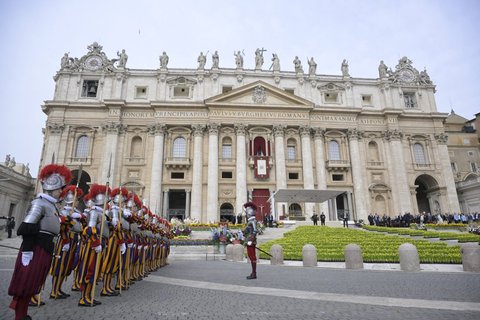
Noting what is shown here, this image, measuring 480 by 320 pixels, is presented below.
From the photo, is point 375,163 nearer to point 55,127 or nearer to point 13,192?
point 55,127

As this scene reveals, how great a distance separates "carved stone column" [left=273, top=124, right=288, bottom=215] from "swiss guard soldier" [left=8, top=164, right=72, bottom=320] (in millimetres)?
34188

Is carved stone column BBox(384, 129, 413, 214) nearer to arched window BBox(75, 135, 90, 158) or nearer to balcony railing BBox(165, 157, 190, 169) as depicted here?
balcony railing BBox(165, 157, 190, 169)

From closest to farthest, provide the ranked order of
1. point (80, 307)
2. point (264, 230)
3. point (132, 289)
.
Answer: point (80, 307)
point (132, 289)
point (264, 230)

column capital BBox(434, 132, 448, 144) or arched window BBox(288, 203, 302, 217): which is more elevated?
column capital BBox(434, 132, 448, 144)

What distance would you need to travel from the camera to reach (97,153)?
132 ft

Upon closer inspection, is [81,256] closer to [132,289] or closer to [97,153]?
[132,289]

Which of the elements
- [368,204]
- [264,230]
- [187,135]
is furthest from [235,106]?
[368,204]

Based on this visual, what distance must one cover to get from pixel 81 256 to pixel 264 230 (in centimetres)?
2351

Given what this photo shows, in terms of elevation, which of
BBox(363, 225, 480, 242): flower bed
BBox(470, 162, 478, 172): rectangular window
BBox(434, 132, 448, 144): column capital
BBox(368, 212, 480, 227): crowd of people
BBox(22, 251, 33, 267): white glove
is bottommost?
BBox(22, 251, 33, 267): white glove

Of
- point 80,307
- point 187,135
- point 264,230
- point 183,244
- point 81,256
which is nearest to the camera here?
point 80,307

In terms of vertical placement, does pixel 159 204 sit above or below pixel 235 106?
below

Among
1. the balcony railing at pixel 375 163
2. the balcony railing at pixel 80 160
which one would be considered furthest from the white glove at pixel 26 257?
the balcony railing at pixel 375 163

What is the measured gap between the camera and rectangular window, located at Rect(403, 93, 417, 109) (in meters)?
47.1

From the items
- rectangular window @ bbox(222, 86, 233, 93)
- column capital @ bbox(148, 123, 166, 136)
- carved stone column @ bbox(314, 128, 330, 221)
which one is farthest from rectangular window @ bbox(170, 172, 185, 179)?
carved stone column @ bbox(314, 128, 330, 221)
